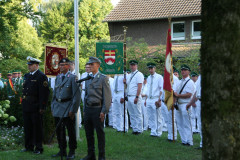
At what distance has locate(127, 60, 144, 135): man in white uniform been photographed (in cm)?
1289

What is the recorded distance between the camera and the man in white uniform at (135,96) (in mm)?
12891

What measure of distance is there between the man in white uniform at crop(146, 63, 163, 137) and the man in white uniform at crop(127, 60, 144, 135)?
0.37m

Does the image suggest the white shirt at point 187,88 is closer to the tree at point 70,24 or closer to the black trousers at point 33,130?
the black trousers at point 33,130

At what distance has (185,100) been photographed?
10.7m

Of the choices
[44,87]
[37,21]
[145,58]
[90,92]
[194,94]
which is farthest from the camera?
[145,58]

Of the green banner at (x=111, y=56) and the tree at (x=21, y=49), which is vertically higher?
the tree at (x=21, y=49)

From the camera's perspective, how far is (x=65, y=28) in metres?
47.7

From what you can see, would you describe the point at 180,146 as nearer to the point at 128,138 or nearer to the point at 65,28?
the point at 128,138

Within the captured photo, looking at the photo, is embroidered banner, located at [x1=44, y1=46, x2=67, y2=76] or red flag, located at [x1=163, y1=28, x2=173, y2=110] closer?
red flag, located at [x1=163, y1=28, x2=173, y2=110]

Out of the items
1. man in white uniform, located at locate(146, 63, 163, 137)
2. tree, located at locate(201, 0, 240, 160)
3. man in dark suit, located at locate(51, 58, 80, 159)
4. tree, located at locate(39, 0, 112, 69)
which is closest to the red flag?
man in white uniform, located at locate(146, 63, 163, 137)

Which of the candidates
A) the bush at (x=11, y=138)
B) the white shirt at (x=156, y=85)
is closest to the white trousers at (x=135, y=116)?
the white shirt at (x=156, y=85)

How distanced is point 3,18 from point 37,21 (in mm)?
1918

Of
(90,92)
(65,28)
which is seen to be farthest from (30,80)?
(65,28)

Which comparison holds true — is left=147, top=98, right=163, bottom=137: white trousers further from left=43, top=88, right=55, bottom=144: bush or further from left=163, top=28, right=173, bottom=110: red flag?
left=43, top=88, right=55, bottom=144: bush
